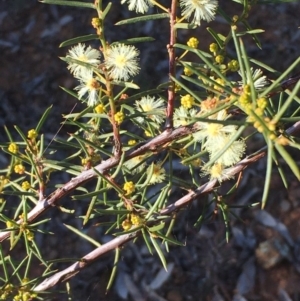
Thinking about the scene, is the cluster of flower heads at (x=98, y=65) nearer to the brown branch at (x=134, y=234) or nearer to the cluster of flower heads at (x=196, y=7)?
the cluster of flower heads at (x=196, y=7)

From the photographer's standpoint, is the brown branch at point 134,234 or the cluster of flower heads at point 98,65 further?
the brown branch at point 134,234

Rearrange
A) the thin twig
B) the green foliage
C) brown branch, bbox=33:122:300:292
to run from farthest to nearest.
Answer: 1. brown branch, bbox=33:122:300:292
2. the thin twig
3. the green foliage

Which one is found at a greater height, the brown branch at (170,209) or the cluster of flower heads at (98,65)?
the cluster of flower heads at (98,65)

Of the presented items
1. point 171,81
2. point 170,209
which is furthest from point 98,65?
point 170,209

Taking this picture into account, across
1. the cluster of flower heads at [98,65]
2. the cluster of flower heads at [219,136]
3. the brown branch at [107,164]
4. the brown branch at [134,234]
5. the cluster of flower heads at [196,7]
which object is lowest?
the brown branch at [134,234]

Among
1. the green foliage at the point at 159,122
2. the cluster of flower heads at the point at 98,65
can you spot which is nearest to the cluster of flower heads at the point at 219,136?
the green foliage at the point at 159,122

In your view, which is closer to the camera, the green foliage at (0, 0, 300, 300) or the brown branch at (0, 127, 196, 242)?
the green foliage at (0, 0, 300, 300)

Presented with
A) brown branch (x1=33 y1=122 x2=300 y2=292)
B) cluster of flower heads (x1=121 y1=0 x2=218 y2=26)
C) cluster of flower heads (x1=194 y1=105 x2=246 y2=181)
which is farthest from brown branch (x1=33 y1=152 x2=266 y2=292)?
cluster of flower heads (x1=121 y1=0 x2=218 y2=26)

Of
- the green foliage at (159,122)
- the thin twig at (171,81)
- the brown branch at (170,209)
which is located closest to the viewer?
the green foliage at (159,122)

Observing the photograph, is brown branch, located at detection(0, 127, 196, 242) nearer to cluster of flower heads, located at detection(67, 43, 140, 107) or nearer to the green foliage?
the green foliage

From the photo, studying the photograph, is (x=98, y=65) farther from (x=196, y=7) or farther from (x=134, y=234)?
(x=134, y=234)

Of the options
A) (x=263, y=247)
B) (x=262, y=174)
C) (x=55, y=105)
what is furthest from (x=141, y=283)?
(x=55, y=105)
